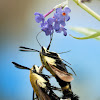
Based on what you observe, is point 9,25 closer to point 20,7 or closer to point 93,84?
point 20,7

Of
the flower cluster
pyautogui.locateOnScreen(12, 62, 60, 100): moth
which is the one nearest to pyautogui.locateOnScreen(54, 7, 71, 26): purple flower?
the flower cluster

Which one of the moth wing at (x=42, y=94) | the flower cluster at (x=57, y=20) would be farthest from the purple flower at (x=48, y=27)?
the moth wing at (x=42, y=94)

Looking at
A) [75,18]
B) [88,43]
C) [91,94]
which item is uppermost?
[75,18]

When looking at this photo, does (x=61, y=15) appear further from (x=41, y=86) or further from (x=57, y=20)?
(x=41, y=86)

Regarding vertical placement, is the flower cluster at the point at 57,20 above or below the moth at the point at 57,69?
above

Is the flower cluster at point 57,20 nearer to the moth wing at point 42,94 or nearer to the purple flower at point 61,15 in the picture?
the purple flower at point 61,15

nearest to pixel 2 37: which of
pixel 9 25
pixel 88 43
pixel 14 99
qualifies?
pixel 9 25

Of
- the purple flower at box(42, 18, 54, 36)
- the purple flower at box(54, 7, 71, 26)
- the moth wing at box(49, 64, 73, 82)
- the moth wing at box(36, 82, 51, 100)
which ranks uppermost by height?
the purple flower at box(54, 7, 71, 26)

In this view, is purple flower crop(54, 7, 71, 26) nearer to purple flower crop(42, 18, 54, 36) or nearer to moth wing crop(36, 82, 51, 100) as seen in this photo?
purple flower crop(42, 18, 54, 36)

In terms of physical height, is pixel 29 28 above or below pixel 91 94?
above

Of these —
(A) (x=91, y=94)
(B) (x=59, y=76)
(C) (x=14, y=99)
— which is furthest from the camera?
(C) (x=14, y=99)

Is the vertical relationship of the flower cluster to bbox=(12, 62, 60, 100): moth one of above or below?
above
